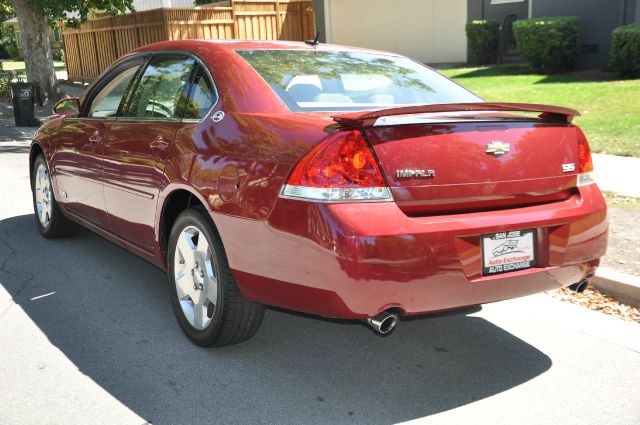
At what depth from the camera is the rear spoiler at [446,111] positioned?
319cm

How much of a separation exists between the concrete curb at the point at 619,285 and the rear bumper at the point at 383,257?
138 centimetres

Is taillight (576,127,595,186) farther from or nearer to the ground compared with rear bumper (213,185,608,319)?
farther from the ground

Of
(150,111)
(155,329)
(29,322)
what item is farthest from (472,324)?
(29,322)

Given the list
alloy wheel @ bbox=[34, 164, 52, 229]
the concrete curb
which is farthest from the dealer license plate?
alloy wheel @ bbox=[34, 164, 52, 229]

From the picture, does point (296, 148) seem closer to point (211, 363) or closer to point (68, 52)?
point (211, 363)

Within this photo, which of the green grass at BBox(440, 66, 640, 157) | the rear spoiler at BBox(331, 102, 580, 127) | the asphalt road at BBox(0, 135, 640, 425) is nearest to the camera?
the rear spoiler at BBox(331, 102, 580, 127)

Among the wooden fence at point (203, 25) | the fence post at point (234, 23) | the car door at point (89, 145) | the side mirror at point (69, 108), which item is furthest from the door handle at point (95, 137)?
the fence post at point (234, 23)

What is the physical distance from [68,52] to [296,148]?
2748 cm

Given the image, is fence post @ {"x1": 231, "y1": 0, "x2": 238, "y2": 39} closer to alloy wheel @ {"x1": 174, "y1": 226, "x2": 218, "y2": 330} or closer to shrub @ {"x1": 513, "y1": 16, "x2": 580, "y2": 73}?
shrub @ {"x1": 513, "y1": 16, "x2": 580, "y2": 73}

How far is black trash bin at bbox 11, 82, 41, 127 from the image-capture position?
16.2 metres

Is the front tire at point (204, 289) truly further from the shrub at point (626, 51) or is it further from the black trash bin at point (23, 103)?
the shrub at point (626, 51)

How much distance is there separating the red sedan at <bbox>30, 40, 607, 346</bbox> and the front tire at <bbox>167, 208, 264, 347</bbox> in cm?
1

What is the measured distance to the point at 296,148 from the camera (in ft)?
10.8

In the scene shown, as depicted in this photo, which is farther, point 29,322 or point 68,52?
point 68,52
